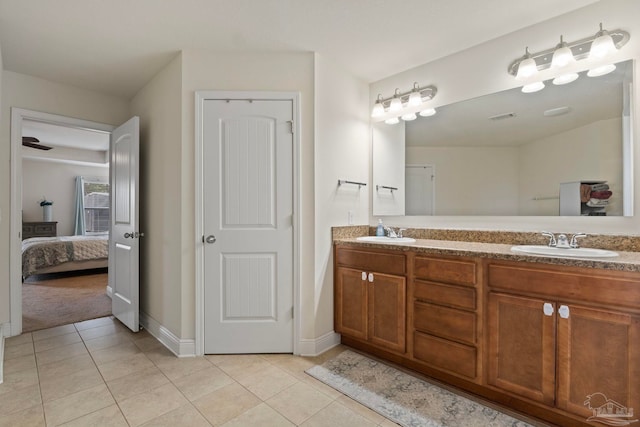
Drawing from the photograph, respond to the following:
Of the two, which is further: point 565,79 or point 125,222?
point 125,222

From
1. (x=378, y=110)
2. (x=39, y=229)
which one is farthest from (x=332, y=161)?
(x=39, y=229)

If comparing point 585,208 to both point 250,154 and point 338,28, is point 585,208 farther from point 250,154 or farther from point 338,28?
point 250,154

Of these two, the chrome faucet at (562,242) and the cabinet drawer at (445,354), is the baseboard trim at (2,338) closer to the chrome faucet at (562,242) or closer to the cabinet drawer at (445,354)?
the cabinet drawer at (445,354)

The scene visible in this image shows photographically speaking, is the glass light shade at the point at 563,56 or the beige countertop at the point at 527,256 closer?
the beige countertop at the point at 527,256

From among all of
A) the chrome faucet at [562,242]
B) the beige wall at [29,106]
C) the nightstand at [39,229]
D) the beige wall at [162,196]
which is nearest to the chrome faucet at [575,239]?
the chrome faucet at [562,242]

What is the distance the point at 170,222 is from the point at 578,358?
9.06ft

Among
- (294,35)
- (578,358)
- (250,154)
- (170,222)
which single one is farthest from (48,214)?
(578,358)

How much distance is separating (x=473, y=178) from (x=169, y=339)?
2757 millimetres

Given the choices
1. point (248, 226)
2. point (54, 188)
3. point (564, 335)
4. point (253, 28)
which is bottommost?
point (564, 335)

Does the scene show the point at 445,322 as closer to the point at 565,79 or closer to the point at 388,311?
the point at 388,311

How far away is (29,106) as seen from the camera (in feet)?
9.36

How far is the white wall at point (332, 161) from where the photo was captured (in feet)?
8.07

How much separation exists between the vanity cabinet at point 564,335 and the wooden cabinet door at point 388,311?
0.55 m

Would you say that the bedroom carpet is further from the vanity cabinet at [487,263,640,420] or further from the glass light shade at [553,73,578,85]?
the glass light shade at [553,73,578,85]
